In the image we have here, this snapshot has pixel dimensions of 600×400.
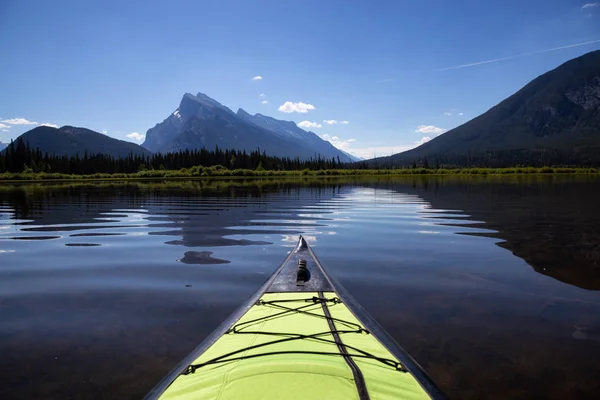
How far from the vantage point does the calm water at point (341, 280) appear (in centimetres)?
609

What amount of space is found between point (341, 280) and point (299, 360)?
626 centimetres

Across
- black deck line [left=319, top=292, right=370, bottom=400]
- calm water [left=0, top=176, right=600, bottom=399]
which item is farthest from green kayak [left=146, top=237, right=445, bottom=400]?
calm water [left=0, top=176, right=600, bottom=399]

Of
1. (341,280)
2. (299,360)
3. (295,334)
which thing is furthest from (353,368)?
(341,280)

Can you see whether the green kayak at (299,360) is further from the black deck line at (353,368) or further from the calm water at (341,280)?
the calm water at (341,280)

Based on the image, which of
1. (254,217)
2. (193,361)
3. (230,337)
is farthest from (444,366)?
(254,217)

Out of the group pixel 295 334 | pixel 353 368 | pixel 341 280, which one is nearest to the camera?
pixel 353 368

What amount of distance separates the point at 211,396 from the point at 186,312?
4804 millimetres

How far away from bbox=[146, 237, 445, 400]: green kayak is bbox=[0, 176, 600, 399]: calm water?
124cm

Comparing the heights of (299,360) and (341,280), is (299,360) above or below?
above

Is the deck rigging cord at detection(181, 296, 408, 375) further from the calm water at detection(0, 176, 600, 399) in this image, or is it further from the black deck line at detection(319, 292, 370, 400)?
the calm water at detection(0, 176, 600, 399)

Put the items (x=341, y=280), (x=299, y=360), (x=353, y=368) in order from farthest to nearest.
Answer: (x=341, y=280)
(x=299, y=360)
(x=353, y=368)

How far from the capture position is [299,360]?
470cm

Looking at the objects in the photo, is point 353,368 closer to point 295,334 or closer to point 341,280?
point 295,334

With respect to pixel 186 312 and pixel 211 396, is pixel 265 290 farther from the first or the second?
pixel 211 396
